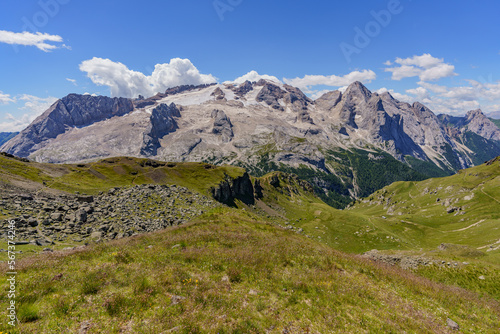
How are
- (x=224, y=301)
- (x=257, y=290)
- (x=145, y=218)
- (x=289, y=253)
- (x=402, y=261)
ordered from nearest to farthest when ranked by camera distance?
1. (x=224, y=301)
2. (x=257, y=290)
3. (x=289, y=253)
4. (x=402, y=261)
5. (x=145, y=218)

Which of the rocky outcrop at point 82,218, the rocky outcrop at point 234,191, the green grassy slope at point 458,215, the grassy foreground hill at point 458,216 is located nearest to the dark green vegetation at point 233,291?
the rocky outcrop at point 82,218

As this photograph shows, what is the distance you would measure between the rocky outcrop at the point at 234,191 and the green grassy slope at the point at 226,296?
3568 inches

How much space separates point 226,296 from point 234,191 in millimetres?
122491

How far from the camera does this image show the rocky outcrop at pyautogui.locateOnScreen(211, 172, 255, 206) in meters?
113

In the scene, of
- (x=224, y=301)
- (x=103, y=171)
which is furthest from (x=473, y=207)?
(x=103, y=171)

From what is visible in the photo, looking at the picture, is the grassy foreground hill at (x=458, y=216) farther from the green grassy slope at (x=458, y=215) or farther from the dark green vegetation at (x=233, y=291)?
the dark green vegetation at (x=233, y=291)

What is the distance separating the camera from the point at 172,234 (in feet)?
79.6

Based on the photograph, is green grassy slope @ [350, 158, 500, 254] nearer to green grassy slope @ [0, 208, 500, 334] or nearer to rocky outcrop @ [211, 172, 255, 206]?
rocky outcrop @ [211, 172, 255, 206]

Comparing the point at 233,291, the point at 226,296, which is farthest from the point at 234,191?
the point at 226,296

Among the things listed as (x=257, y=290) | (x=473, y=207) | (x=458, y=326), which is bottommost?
(x=473, y=207)

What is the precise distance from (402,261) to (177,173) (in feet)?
364

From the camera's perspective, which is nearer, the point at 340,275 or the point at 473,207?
the point at 340,275

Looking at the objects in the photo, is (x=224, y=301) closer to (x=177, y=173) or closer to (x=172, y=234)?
(x=172, y=234)

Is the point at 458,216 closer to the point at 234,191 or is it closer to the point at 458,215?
the point at 458,215
